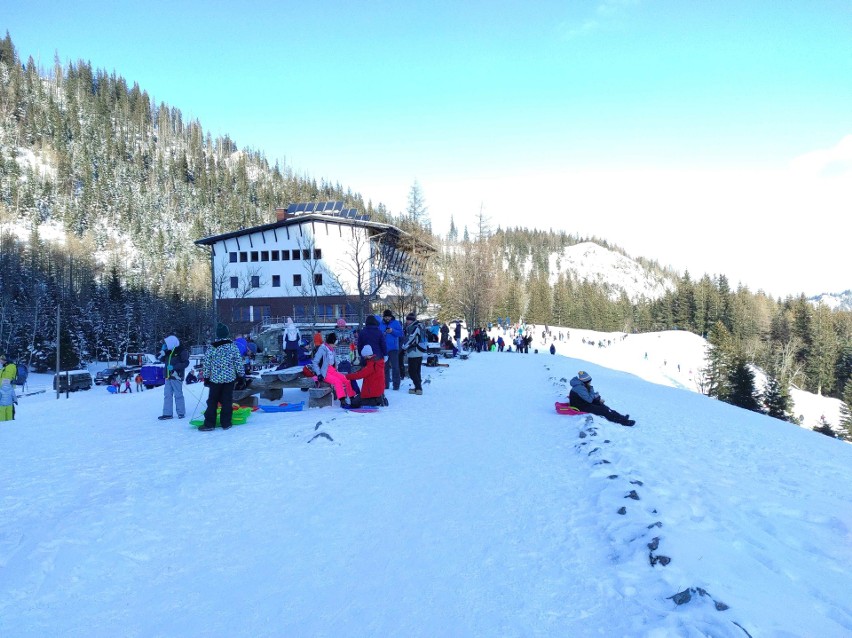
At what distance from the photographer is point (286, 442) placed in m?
7.42

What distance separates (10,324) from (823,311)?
124m

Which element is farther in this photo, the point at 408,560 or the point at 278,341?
the point at 278,341

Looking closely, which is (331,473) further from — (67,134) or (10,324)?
(67,134)

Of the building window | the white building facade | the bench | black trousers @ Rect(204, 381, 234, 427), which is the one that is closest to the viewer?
black trousers @ Rect(204, 381, 234, 427)

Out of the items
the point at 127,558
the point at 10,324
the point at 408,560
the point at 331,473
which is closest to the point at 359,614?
the point at 408,560

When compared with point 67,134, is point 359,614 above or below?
below

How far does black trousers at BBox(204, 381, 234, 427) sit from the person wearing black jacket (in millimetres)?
1365

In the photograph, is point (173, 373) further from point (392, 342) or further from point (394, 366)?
point (394, 366)

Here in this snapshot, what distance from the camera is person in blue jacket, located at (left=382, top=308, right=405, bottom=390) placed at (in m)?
12.3

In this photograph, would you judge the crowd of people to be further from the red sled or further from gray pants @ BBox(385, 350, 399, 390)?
gray pants @ BBox(385, 350, 399, 390)

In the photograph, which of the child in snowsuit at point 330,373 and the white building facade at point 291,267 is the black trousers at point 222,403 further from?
the white building facade at point 291,267

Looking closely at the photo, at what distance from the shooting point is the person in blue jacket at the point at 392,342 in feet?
40.4

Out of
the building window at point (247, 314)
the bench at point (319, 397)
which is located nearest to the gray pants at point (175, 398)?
the bench at point (319, 397)

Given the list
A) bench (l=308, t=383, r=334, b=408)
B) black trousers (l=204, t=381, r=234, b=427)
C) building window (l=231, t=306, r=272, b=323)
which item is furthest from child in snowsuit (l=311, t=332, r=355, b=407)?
building window (l=231, t=306, r=272, b=323)
